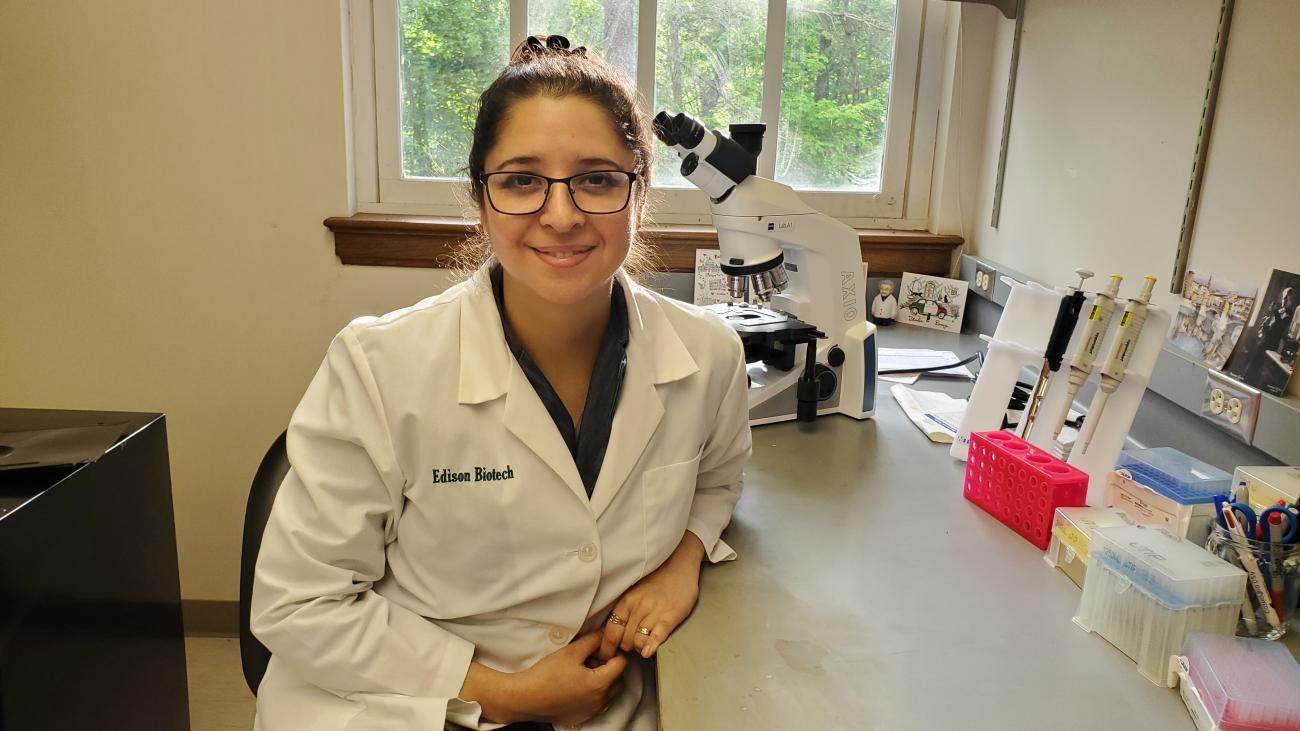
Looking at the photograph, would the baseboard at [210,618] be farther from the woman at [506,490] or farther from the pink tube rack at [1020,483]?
the pink tube rack at [1020,483]

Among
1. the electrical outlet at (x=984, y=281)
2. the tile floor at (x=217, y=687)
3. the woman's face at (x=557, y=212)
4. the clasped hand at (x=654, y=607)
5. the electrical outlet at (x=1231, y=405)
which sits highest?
the woman's face at (x=557, y=212)

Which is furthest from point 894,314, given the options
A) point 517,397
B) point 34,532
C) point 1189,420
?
point 34,532

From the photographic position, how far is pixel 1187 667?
0.75m

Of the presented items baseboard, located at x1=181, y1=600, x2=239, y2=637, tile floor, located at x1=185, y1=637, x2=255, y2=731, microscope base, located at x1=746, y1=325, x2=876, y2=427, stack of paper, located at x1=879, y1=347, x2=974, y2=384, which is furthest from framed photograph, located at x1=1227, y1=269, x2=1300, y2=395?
baseboard, located at x1=181, y1=600, x2=239, y2=637

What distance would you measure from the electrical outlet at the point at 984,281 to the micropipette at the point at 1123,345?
86 cm

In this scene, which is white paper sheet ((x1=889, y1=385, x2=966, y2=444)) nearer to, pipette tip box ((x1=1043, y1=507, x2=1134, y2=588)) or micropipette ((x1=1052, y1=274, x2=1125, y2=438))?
micropipette ((x1=1052, y1=274, x2=1125, y2=438))

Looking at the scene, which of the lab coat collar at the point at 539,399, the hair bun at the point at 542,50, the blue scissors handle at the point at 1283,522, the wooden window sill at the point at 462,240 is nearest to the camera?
the blue scissors handle at the point at 1283,522

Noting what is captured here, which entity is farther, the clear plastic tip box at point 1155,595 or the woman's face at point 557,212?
the woman's face at point 557,212

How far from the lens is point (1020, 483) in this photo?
→ 106 centimetres

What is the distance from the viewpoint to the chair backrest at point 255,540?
3.59 feet

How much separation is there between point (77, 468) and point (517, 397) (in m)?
0.75

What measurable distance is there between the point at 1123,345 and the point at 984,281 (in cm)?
92

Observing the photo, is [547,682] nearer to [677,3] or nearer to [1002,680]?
[1002,680]

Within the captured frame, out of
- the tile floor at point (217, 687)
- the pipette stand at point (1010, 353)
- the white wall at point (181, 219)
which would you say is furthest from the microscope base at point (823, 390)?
the tile floor at point (217, 687)
